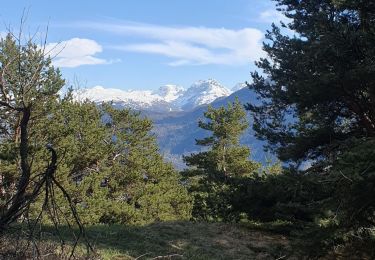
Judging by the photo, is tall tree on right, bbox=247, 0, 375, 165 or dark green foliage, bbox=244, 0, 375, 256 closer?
dark green foliage, bbox=244, 0, 375, 256

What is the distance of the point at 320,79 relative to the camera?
13492 millimetres

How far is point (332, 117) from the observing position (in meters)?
16.8

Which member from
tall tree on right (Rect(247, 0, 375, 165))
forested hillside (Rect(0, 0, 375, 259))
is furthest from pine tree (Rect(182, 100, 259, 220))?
tall tree on right (Rect(247, 0, 375, 165))

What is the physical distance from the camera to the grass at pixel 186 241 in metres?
9.21

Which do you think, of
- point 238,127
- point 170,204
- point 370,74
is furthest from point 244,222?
point 238,127

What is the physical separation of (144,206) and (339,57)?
22.5 m

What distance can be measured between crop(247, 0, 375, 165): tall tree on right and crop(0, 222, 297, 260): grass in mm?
4890

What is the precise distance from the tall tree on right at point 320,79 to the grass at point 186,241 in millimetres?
4890

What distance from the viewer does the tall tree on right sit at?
13.2 metres

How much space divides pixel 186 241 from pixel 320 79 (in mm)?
6820

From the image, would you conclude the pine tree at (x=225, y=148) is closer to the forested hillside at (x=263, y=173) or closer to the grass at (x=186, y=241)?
the forested hillside at (x=263, y=173)

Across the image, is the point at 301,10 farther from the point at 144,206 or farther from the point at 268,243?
the point at 144,206

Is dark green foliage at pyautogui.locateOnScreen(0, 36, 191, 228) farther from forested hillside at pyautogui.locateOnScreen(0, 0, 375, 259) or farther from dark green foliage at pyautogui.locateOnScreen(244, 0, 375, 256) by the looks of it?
dark green foliage at pyautogui.locateOnScreen(244, 0, 375, 256)

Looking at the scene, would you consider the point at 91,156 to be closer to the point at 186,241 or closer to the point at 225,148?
the point at 225,148
